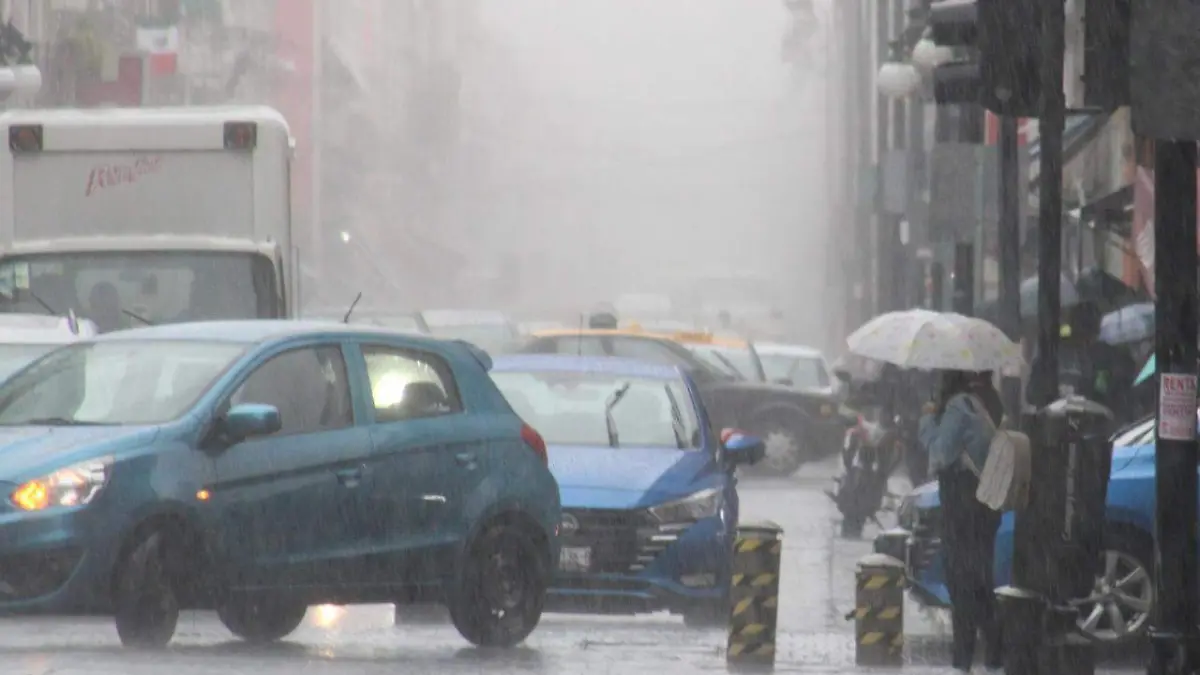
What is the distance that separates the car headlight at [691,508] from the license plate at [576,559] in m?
0.43

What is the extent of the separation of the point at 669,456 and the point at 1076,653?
592 centimetres

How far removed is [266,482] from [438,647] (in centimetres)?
195

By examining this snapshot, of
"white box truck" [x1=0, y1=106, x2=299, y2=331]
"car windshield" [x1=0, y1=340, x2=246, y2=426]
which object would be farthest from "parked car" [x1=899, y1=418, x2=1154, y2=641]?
"white box truck" [x1=0, y1=106, x2=299, y2=331]

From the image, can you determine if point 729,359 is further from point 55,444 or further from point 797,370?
point 55,444

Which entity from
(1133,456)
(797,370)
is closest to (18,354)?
(1133,456)

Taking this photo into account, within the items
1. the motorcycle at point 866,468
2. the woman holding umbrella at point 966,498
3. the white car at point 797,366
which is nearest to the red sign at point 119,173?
the motorcycle at point 866,468

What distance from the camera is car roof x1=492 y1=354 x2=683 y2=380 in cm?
1739

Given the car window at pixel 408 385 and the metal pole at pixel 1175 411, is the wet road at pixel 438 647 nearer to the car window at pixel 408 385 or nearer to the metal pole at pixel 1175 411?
the car window at pixel 408 385

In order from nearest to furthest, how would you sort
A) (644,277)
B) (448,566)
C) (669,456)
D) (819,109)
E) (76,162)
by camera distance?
(448,566) < (669,456) < (76,162) < (819,109) < (644,277)

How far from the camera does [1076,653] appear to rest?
33.6 ft

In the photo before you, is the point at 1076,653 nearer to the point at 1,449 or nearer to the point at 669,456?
the point at 1,449

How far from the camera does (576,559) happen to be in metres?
15.0

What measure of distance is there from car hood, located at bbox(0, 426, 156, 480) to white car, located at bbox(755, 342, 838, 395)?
22774mm

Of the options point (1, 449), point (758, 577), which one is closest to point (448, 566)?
point (758, 577)
